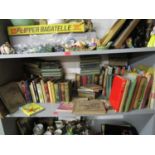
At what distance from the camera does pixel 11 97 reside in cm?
114

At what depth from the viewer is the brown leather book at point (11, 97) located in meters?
1.10

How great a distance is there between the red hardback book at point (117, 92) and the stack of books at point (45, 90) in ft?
1.16

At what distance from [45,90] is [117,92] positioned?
0.56 meters

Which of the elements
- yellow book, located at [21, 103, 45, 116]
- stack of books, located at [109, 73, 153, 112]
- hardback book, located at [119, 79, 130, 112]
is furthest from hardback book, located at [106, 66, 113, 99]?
yellow book, located at [21, 103, 45, 116]

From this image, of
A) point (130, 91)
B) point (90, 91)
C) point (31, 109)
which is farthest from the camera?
point (90, 91)

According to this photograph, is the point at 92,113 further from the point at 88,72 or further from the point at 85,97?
the point at 88,72

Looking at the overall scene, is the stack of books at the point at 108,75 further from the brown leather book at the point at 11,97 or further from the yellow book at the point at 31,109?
the brown leather book at the point at 11,97

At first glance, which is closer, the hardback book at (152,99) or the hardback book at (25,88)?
the hardback book at (152,99)

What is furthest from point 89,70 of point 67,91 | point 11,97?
point 11,97

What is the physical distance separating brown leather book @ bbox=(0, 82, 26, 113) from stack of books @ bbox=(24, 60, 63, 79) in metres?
0.20

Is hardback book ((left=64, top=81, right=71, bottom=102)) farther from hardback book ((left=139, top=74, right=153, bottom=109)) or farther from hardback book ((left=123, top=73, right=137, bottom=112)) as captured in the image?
hardback book ((left=139, top=74, right=153, bottom=109))

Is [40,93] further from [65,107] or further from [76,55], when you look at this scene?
[76,55]

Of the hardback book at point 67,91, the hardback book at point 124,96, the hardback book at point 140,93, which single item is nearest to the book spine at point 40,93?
the hardback book at point 67,91

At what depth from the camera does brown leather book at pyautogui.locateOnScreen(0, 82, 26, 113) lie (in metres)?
1.10
